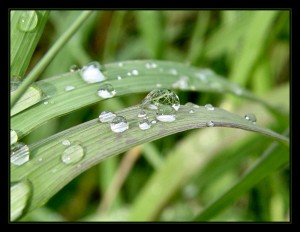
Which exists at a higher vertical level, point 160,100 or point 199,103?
point 199,103

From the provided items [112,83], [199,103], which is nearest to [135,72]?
[112,83]

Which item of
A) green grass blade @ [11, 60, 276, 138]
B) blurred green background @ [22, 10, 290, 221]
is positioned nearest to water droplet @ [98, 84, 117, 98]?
green grass blade @ [11, 60, 276, 138]

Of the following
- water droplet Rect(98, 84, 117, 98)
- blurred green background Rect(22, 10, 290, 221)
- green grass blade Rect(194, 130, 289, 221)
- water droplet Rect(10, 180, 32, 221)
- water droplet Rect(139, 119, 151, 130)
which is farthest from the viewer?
blurred green background Rect(22, 10, 290, 221)

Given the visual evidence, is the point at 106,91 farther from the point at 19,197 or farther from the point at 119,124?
the point at 19,197

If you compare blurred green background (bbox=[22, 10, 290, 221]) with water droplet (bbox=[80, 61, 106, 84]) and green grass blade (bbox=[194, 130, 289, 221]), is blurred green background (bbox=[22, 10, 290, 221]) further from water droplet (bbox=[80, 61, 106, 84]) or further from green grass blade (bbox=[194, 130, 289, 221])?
water droplet (bbox=[80, 61, 106, 84])

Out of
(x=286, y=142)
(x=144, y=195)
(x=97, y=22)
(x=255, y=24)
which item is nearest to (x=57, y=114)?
(x=286, y=142)

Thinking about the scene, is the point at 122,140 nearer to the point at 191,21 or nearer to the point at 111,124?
the point at 111,124
